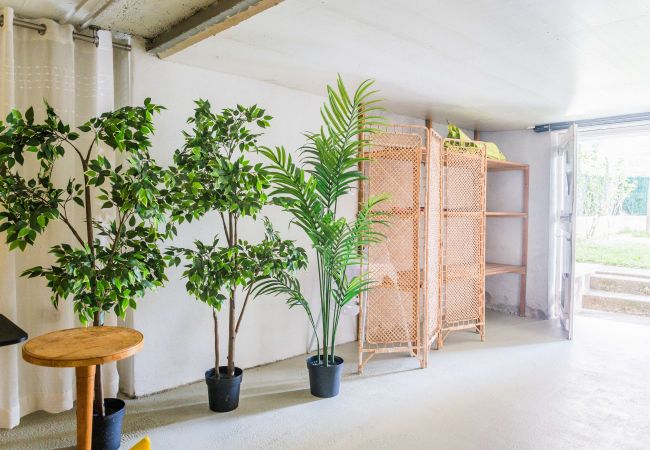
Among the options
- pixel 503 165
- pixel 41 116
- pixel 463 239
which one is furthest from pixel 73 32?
pixel 503 165

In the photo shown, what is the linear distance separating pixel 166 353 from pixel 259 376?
0.70 metres

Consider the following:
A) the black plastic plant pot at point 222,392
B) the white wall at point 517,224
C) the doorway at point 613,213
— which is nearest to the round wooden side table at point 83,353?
the black plastic plant pot at point 222,392

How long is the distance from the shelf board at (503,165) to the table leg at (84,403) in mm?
3949

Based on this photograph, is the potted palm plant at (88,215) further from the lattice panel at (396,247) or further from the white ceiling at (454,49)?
the lattice panel at (396,247)

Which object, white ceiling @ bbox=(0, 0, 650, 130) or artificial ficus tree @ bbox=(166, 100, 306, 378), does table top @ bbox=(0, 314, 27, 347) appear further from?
white ceiling @ bbox=(0, 0, 650, 130)

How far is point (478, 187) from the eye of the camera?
4.32 meters

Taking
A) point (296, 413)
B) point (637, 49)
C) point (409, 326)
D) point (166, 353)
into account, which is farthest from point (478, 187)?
point (166, 353)

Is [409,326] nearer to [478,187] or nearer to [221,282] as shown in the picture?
[478,187]

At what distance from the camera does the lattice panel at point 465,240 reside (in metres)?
4.19

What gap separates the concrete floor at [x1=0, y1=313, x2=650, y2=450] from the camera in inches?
93.7

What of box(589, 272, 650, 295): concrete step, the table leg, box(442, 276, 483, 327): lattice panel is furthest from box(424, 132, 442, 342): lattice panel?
box(589, 272, 650, 295): concrete step

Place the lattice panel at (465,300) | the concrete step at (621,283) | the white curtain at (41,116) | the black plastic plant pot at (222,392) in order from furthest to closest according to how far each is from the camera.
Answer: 1. the concrete step at (621,283)
2. the lattice panel at (465,300)
3. the black plastic plant pot at (222,392)
4. the white curtain at (41,116)

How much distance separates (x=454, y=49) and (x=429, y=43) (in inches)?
8.1

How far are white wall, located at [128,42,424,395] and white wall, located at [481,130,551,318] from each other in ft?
9.24
